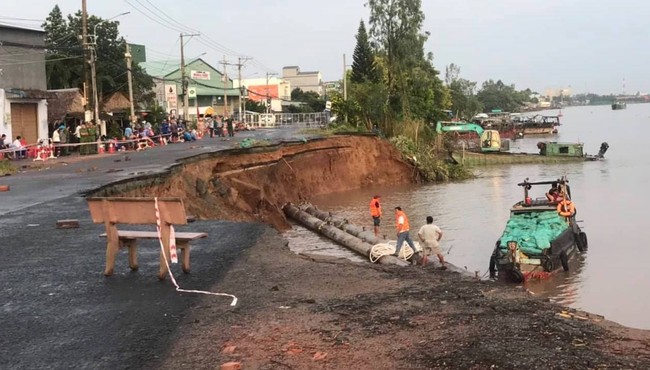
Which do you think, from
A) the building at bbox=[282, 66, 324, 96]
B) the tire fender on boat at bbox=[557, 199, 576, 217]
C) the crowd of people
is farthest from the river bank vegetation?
the building at bbox=[282, 66, 324, 96]

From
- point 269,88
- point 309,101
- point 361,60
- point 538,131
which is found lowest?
point 538,131

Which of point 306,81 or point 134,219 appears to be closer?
point 134,219

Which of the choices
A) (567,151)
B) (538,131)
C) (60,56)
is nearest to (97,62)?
(60,56)

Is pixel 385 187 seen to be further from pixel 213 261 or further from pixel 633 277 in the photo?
pixel 213 261

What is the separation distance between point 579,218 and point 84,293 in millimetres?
24370

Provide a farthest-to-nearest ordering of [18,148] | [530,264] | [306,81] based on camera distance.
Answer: [306,81] < [18,148] < [530,264]

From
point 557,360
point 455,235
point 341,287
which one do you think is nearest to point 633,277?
point 455,235

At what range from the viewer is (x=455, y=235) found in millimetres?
25094

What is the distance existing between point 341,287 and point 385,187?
35.7 metres

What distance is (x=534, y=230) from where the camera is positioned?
58.9 feet

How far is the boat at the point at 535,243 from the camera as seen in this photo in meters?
16.7

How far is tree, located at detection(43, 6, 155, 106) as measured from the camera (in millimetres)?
63000

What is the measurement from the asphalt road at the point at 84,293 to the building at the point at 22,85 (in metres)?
21.2

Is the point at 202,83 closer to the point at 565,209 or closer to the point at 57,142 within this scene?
the point at 57,142
